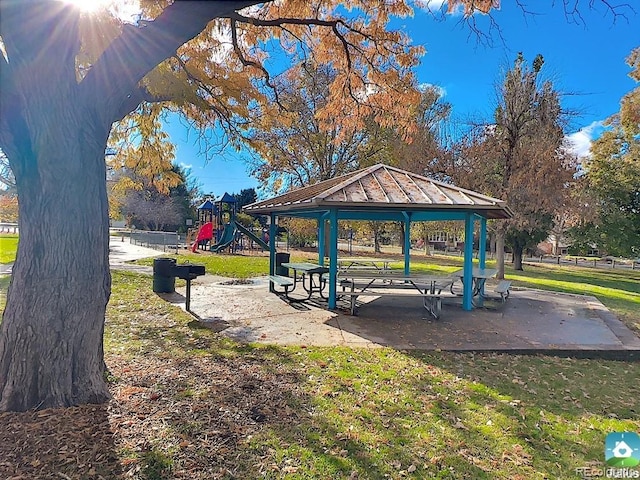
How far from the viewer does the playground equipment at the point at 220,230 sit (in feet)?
74.9

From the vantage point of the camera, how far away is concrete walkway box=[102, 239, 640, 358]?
5.58 meters

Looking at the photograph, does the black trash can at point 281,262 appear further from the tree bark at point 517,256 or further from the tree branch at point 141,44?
the tree bark at point 517,256

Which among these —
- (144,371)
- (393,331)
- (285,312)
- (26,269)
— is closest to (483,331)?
(393,331)

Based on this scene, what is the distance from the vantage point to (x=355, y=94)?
7.79 meters

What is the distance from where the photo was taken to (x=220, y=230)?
84.6 feet

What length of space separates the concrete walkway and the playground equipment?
13.4 m

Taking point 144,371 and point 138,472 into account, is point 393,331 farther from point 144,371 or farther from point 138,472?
point 138,472

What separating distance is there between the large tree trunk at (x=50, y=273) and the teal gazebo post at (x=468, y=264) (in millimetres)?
6746

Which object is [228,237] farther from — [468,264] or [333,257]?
[468,264]

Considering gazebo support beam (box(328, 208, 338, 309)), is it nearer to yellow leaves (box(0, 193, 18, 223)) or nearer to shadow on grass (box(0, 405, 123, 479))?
shadow on grass (box(0, 405, 123, 479))

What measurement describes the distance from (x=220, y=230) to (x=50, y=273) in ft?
76.0

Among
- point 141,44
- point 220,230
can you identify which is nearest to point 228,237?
point 220,230

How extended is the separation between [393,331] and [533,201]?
1276 cm

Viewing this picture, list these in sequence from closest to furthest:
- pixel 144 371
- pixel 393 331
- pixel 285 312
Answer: pixel 144 371
pixel 393 331
pixel 285 312
